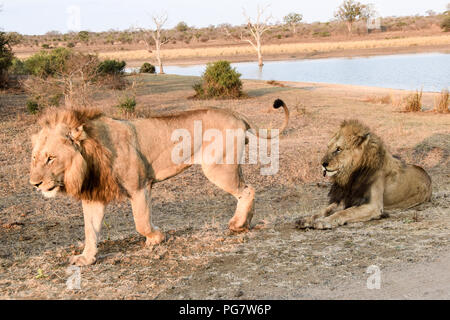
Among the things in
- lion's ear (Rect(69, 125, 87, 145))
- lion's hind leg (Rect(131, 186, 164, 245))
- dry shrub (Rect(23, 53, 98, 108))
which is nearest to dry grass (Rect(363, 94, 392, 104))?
dry shrub (Rect(23, 53, 98, 108))

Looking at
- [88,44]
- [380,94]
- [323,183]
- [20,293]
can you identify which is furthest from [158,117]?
[88,44]

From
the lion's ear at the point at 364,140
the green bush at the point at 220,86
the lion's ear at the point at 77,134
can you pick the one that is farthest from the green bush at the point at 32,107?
the lion's ear at the point at 364,140

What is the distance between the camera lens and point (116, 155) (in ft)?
17.0

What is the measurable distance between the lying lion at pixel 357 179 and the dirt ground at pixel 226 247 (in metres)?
0.17

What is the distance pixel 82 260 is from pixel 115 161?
1.00 meters

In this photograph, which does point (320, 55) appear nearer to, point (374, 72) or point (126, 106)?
point (374, 72)

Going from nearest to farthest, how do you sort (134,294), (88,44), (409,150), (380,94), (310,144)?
(134,294) < (409,150) < (310,144) < (380,94) < (88,44)

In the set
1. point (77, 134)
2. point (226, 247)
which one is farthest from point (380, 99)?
point (77, 134)

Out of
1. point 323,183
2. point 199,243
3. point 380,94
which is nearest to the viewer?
point 199,243

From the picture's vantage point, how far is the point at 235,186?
5.79 meters

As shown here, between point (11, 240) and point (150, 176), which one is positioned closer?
point (150, 176)

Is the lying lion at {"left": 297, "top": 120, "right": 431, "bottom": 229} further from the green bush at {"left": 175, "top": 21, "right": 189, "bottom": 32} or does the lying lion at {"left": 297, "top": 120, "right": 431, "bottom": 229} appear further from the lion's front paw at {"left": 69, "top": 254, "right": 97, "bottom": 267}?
the green bush at {"left": 175, "top": 21, "right": 189, "bottom": 32}

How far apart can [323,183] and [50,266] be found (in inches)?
220

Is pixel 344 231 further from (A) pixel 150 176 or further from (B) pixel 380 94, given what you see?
(B) pixel 380 94
